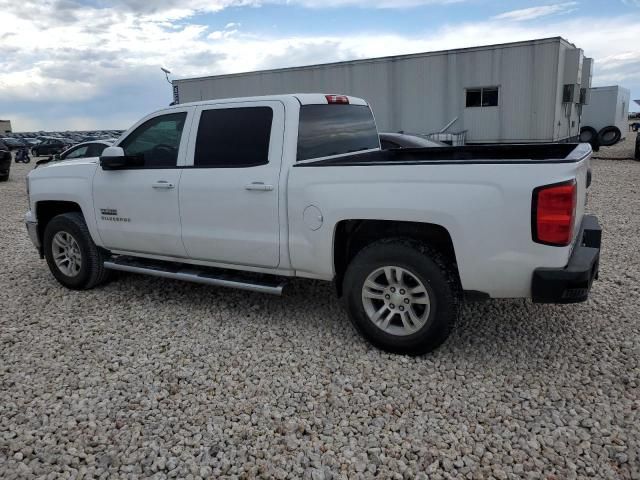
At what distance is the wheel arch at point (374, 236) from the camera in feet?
11.7

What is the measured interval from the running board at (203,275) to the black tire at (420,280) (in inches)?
25.5

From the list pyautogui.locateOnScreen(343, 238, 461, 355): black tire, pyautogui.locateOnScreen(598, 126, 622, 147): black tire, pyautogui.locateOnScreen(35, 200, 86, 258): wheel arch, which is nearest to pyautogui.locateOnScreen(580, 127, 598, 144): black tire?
pyautogui.locateOnScreen(598, 126, 622, 147): black tire

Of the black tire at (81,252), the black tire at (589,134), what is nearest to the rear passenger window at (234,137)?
the black tire at (81,252)

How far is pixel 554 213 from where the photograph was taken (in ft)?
9.84

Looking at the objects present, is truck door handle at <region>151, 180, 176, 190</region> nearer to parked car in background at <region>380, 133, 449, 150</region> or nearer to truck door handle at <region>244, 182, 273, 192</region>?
truck door handle at <region>244, 182, 273, 192</region>

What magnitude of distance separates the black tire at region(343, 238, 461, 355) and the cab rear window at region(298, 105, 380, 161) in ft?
3.37

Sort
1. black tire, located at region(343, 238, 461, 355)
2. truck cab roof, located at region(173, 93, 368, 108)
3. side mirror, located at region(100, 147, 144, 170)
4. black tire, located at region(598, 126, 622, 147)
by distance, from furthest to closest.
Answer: black tire, located at region(598, 126, 622, 147) < side mirror, located at region(100, 147, 144, 170) < truck cab roof, located at region(173, 93, 368, 108) < black tire, located at region(343, 238, 461, 355)

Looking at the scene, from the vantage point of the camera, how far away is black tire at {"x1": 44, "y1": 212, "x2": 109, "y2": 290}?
513cm

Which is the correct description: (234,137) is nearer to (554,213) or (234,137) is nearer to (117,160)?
(117,160)

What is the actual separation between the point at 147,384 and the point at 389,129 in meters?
15.6

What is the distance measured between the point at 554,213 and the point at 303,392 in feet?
6.21

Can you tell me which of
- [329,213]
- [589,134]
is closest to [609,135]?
[589,134]

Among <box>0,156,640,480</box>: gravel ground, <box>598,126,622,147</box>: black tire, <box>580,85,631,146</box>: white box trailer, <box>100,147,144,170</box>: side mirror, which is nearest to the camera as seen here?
<box>0,156,640,480</box>: gravel ground

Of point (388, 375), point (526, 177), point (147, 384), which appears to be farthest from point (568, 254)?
point (147, 384)
